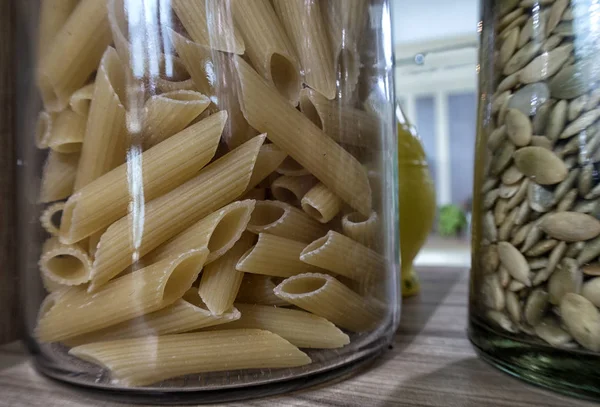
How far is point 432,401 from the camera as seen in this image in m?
0.33

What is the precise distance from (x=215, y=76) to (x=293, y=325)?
0.54 feet

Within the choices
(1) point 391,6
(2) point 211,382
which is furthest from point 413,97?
(2) point 211,382

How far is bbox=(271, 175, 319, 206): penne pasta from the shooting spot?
0.35m

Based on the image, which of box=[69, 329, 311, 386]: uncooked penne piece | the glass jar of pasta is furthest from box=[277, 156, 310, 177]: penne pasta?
box=[69, 329, 311, 386]: uncooked penne piece

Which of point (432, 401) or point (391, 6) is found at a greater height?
point (391, 6)

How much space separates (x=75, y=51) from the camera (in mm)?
358

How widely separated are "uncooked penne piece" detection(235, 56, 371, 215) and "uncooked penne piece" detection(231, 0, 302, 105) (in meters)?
0.01

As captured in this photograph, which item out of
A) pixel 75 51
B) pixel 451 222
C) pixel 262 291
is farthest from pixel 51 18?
pixel 451 222

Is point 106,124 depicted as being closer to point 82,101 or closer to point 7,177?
point 82,101

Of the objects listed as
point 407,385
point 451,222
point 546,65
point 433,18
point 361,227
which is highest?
point 433,18

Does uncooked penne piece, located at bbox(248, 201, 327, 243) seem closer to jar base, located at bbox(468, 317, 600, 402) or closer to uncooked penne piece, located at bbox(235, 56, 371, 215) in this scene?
uncooked penne piece, located at bbox(235, 56, 371, 215)

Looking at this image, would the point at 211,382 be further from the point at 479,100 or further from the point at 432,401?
the point at 479,100

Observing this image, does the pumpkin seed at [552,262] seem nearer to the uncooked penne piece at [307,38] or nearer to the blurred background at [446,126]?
the uncooked penne piece at [307,38]

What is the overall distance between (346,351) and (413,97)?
3.00 meters
